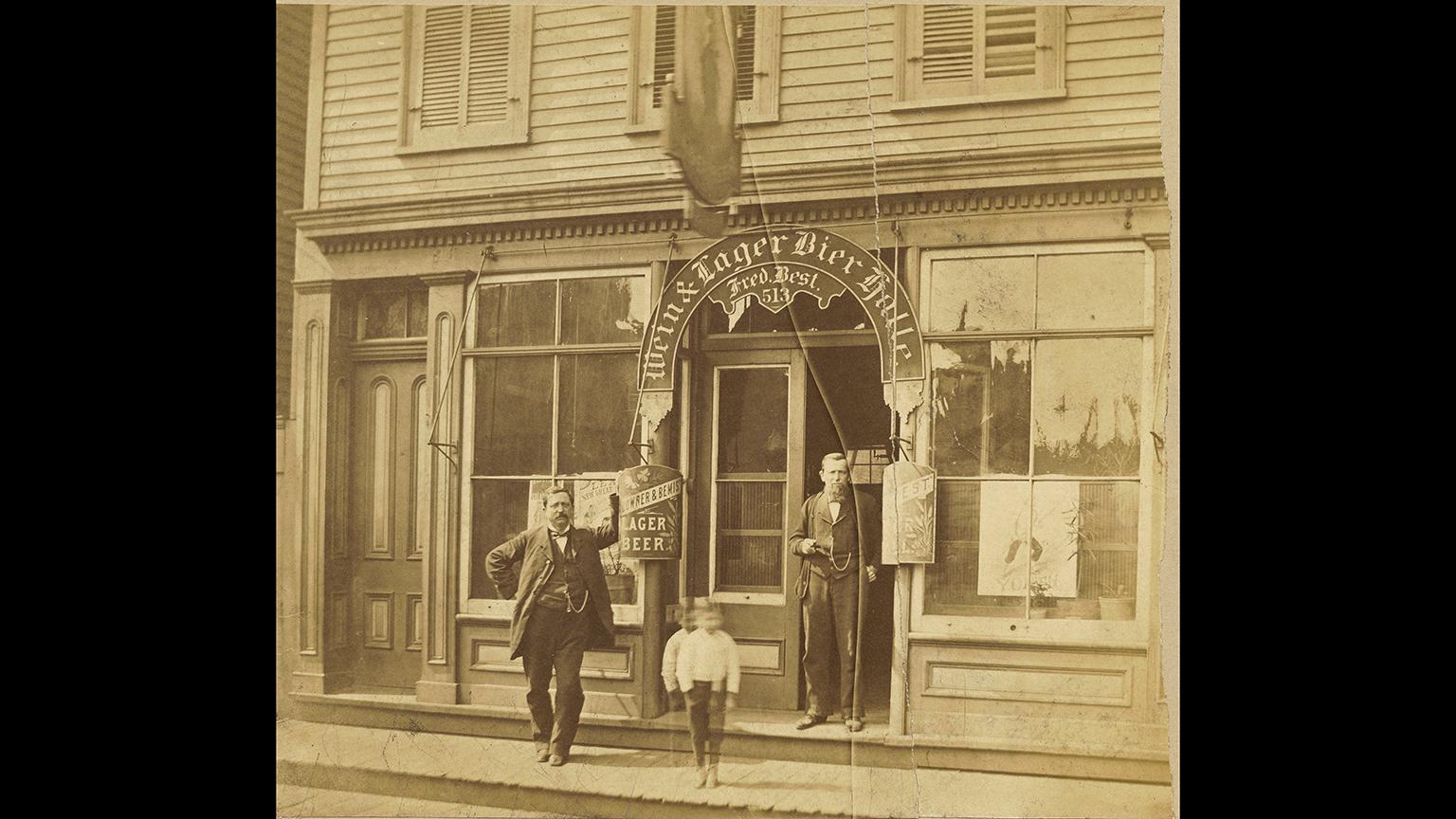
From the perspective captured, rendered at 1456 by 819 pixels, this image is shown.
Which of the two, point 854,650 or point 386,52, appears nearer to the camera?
point 854,650

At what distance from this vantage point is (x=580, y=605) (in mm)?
5750

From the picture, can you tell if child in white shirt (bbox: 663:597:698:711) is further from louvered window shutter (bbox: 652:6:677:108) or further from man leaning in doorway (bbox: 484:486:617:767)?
louvered window shutter (bbox: 652:6:677:108)

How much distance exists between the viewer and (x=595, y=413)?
5.85 metres

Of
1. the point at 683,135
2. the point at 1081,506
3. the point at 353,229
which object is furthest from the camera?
the point at 353,229

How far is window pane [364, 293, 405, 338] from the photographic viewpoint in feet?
20.3

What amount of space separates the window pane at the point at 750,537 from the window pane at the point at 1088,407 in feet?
3.93

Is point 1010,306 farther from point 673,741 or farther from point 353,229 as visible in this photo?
point 353,229

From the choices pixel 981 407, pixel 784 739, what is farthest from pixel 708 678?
pixel 981 407

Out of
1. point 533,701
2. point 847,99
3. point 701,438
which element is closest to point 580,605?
point 533,701

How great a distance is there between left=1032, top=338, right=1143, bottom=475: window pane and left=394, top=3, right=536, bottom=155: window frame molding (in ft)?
8.68

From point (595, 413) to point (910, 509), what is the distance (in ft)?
5.00

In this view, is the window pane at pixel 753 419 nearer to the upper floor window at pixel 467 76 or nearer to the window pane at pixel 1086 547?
the window pane at pixel 1086 547

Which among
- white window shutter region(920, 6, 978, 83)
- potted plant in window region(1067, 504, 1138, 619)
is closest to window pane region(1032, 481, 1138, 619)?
potted plant in window region(1067, 504, 1138, 619)

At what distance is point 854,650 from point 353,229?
3.15m
